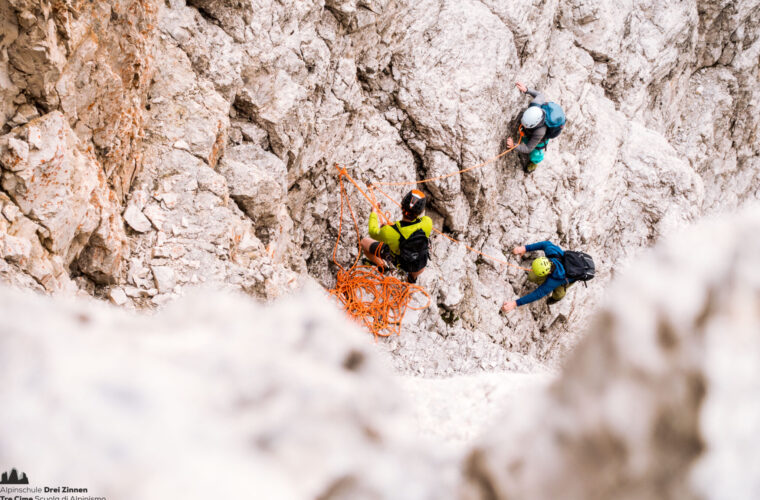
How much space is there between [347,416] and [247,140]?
5.35m

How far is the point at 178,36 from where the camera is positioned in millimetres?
5215

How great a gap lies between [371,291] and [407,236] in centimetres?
121

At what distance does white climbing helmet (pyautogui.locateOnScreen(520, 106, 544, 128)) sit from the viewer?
8523 millimetres

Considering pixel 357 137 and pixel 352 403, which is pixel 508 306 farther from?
pixel 352 403

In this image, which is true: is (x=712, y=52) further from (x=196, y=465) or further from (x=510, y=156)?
(x=196, y=465)

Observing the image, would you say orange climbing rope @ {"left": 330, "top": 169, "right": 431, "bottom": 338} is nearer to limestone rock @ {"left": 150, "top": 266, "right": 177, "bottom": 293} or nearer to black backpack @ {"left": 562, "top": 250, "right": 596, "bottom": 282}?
black backpack @ {"left": 562, "top": 250, "right": 596, "bottom": 282}

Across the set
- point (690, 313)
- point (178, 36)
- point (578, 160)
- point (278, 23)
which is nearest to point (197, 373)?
point (690, 313)

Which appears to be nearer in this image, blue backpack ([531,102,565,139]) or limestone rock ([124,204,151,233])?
limestone rock ([124,204,151,233])

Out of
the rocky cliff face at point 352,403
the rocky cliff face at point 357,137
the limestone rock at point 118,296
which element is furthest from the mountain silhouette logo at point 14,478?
the limestone rock at point 118,296

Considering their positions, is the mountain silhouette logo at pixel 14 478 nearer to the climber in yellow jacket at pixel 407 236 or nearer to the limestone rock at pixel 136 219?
the limestone rock at pixel 136 219

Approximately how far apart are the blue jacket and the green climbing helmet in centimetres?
8

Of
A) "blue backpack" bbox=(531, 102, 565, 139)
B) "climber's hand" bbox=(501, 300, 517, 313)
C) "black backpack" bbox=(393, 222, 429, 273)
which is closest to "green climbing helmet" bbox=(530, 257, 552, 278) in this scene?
"climber's hand" bbox=(501, 300, 517, 313)

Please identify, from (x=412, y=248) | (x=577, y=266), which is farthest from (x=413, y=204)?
(x=577, y=266)

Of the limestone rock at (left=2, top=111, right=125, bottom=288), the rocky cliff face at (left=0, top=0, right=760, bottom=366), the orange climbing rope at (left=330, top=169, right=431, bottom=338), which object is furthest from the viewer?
the orange climbing rope at (left=330, top=169, right=431, bottom=338)
